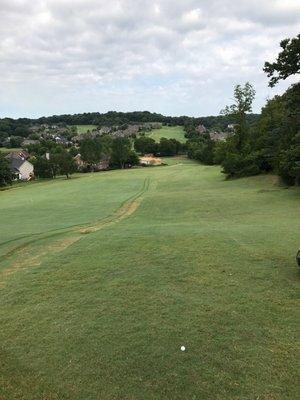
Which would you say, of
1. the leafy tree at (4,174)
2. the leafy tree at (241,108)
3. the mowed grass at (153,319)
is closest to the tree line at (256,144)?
the leafy tree at (241,108)

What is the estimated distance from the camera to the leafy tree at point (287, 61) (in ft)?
54.4

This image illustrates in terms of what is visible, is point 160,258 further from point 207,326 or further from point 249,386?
point 249,386

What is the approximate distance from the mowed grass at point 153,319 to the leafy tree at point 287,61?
22.5 ft

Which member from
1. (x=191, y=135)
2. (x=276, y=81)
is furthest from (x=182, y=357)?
(x=191, y=135)

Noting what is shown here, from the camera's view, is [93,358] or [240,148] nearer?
[93,358]

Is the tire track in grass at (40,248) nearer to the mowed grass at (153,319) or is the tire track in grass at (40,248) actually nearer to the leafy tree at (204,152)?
the mowed grass at (153,319)

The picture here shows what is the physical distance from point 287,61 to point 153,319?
39.7 feet

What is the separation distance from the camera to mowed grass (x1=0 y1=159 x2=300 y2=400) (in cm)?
769

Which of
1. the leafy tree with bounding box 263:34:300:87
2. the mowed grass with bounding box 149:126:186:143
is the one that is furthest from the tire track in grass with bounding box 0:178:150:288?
the mowed grass with bounding box 149:126:186:143

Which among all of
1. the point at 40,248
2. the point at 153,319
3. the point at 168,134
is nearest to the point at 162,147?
the point at 168,134

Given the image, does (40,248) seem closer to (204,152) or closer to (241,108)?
(241,108)

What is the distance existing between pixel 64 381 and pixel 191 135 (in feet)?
553

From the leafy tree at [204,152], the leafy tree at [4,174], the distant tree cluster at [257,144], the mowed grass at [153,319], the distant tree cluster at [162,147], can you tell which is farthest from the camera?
the distant tree cluster at [162,147]

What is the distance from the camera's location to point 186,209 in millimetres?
33906
